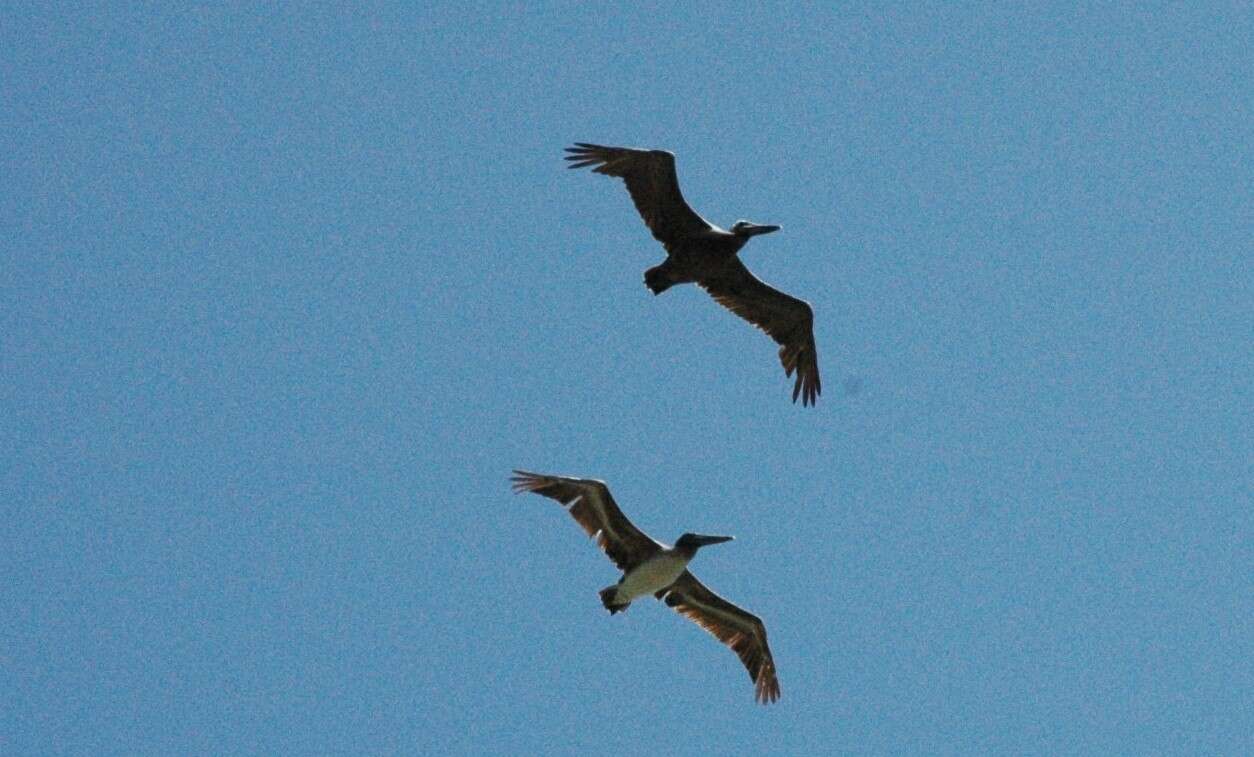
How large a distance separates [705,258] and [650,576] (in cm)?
482

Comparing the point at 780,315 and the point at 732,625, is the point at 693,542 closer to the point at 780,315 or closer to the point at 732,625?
the point at 732,625

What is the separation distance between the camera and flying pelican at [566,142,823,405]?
2477cm

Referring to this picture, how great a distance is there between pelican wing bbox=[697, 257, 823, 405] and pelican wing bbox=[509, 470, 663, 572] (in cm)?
460

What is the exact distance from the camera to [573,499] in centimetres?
2306

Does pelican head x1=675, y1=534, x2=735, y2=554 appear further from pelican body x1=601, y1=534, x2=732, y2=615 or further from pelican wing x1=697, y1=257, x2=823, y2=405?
pelican wing x1=697, y1=257, x2=823, y2=405

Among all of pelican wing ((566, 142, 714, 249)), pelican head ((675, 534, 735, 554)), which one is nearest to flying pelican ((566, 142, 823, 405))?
pelican wing ((566, 142, 714, 249))

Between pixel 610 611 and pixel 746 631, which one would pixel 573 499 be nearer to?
pixel 610 611

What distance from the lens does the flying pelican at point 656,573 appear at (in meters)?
22.9

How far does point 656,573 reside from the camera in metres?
23.5

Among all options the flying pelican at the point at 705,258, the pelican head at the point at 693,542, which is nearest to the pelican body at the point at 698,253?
the flying pelican at the point at 705,258

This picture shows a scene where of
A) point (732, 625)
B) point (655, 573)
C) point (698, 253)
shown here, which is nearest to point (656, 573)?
point (655, 573)

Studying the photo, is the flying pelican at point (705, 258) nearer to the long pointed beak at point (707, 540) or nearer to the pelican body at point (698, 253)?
the pelican body at point (698, 253)

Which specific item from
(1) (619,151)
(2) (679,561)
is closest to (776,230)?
(1) (619,151)

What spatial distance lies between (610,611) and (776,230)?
6.17 metres
